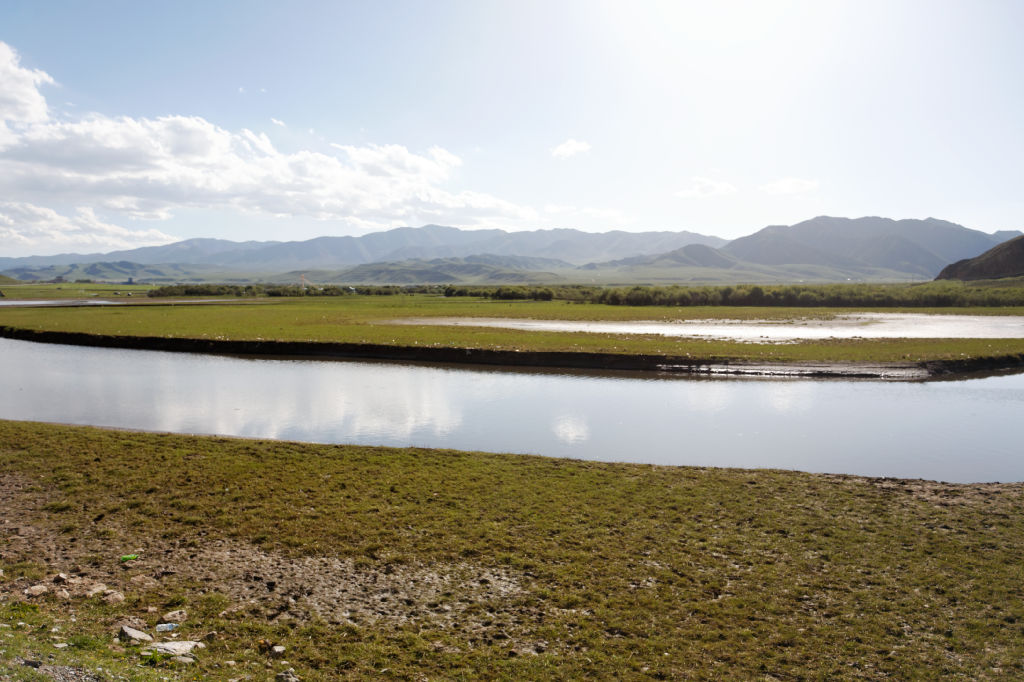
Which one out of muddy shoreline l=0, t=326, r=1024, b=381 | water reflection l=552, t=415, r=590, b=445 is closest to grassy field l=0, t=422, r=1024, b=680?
water reflection l=552, t=415, r=590, b=445

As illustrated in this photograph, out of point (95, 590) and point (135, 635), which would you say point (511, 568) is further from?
point (95, 590)

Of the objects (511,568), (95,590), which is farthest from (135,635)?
(511,568)

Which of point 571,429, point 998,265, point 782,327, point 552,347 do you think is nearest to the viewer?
point 571,429

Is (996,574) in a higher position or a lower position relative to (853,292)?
lower

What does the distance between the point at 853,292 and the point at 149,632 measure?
447ft

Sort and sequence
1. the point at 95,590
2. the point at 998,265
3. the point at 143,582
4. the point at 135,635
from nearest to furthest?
the point at 135,635, the point at 95,590, the point at 143,582, the point at 998,265

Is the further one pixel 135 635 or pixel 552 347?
pixel 552 347

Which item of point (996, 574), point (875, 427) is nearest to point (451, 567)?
point (996, 574)

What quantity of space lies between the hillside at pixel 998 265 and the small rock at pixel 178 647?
215649 millimetres

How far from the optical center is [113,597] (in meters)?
8.88

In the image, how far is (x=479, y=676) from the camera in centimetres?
733

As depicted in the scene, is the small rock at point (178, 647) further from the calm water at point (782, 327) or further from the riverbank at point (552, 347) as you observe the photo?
the calm water at point (782, 327)

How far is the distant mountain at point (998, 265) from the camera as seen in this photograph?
171875 mm

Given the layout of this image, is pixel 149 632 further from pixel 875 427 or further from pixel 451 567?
pixel 875 427
